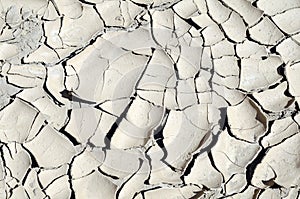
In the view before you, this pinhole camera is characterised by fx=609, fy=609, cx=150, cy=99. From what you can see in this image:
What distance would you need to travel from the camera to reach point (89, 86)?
70.8 inches

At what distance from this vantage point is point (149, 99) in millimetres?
1785

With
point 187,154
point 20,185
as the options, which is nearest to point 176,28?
point 187,154

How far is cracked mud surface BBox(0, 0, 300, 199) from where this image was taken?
175 cm

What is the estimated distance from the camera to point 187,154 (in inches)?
70.0

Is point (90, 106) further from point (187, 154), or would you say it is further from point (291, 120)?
point (291, 120)

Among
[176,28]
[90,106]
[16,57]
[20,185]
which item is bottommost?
[20,185]

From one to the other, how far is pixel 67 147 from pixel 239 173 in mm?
504

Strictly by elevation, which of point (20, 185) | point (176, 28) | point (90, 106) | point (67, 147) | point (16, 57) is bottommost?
point (20, 185)

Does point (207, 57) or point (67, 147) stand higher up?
point (207, 57)

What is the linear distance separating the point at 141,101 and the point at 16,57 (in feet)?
1.29

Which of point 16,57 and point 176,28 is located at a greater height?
point 176,28

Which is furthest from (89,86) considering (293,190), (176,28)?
(293,190)

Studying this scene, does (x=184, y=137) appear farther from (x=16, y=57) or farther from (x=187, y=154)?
(x=16, y=57)

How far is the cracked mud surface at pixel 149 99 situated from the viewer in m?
1.75
